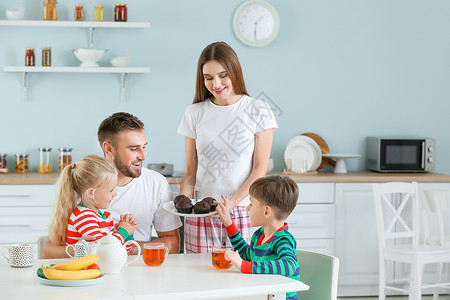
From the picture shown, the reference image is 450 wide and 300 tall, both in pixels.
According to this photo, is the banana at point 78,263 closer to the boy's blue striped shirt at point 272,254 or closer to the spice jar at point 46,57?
the boy's blue striped shirt at point 272,254

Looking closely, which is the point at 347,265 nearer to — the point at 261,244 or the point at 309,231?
the point at 309,231

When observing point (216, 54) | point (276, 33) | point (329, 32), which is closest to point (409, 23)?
point (329, 32)

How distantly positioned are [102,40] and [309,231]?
1886mm

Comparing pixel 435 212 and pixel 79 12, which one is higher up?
pixel 79 12

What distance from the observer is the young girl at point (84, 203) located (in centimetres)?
227

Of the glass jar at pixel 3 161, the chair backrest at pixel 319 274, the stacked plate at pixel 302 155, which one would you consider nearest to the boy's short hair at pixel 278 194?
the chair backrest at pixel 319 274

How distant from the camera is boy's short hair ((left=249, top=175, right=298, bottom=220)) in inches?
88.8

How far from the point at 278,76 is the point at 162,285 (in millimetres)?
3026

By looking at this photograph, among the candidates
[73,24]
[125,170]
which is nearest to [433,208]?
[125,170]

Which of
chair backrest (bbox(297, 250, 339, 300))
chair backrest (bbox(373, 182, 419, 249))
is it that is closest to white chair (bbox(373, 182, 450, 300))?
chair backrest (bbox(373, 182, 419, 249))

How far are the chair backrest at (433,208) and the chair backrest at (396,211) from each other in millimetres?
63

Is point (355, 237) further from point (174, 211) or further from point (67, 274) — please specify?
point (67, 274)

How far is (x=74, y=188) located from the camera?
231 centimetres

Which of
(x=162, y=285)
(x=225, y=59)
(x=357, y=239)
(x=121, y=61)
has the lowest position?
(x=357, y=239)
